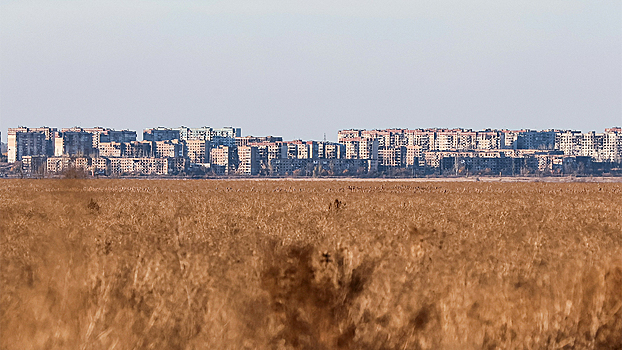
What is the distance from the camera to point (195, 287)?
11.0 metres

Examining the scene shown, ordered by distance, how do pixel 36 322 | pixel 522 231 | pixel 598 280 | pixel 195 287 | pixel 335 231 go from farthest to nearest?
pixel 522 231 < pixel 335 231 < pixel 598 280 < pixel 195 287 < pixel 36 322

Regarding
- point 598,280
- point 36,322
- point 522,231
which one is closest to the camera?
point 36,322

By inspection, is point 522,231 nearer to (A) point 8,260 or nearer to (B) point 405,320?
(B) point 405,320

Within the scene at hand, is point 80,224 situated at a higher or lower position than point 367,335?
higher

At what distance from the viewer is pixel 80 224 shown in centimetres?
1221

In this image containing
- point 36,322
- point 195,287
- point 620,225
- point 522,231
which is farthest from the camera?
point 620,225

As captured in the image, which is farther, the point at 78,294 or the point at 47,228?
the point at 47,228

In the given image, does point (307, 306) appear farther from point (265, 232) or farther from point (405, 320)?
point (265, 232)

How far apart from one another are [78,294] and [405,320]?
172 inches

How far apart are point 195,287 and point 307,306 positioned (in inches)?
61.0

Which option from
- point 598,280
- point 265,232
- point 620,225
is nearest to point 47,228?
point 265,232

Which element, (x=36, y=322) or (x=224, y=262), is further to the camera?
(x=224, y=262)

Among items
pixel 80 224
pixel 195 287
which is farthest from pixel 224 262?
pixel 80 224

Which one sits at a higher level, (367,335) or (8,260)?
(8,260)
